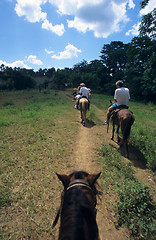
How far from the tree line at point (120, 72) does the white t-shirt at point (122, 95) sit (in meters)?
13.3

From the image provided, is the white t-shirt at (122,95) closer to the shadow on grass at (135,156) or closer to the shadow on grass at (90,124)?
the shadow on grass at (135,156)

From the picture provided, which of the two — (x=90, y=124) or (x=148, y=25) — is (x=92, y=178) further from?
(x=148, y=25)

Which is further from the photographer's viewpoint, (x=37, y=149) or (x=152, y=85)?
(x=152, y=85)

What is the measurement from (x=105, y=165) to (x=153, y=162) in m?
1.64

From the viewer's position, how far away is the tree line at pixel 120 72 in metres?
17.9

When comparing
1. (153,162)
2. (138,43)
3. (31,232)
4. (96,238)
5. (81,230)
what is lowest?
(31,232)

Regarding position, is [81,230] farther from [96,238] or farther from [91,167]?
[91,167]

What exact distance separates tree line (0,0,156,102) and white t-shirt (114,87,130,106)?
43.7ft

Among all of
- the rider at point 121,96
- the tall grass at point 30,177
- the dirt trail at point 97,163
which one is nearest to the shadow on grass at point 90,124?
the dirt trail at point 97,163

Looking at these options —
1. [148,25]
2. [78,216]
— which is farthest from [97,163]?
[148,25]

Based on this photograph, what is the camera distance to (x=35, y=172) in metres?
3.78

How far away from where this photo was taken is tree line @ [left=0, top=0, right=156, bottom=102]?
1788 centimetres

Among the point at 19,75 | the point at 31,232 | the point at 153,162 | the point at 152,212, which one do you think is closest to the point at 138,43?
the point at 153,162

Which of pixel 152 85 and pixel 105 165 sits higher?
pixel 152 85
